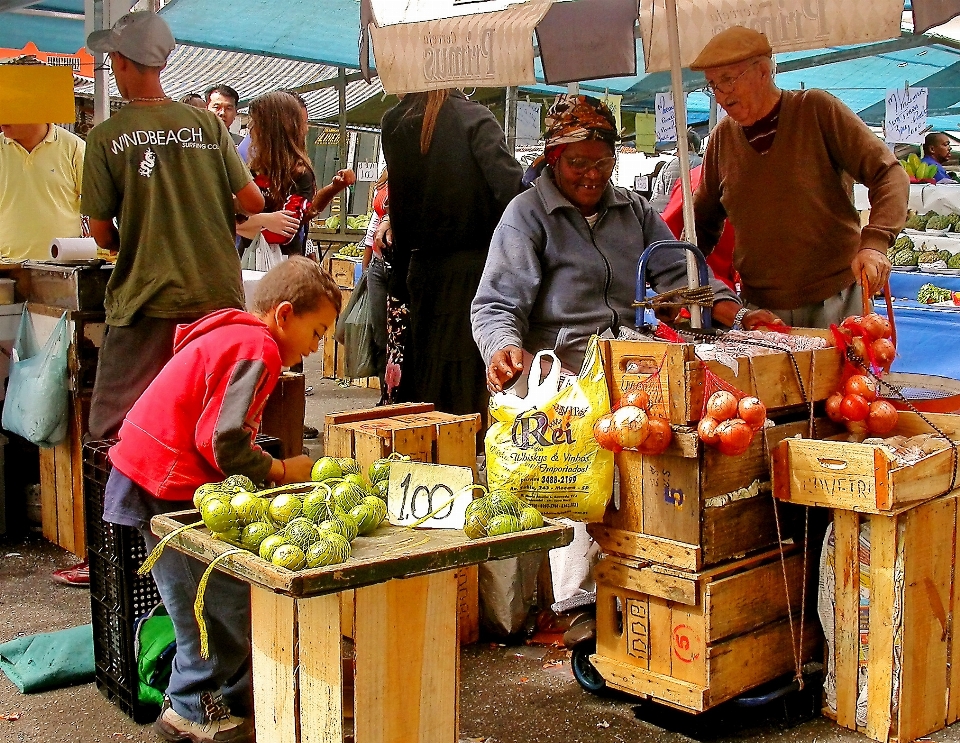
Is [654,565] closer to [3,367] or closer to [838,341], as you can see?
[838,341]

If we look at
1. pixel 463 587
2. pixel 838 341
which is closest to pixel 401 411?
pixel 463 587

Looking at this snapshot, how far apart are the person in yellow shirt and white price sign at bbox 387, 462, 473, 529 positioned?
4.07m

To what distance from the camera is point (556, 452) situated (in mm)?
3170

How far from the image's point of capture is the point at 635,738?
3.33 meters

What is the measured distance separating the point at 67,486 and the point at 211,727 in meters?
2.32

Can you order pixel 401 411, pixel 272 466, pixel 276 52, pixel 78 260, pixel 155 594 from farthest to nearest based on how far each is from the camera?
pixel 276 52 < pixel 78 260 < pixel 401 411 < pixel 155 594 < pixel 272 466

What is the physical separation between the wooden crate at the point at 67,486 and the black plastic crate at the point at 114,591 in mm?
1308

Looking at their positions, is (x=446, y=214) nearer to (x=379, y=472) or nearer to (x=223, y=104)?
(x=379, y=472)

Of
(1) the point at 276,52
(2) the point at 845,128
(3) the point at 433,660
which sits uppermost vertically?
(1) the point at 276,52

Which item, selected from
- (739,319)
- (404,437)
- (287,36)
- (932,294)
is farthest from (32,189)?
(287,36)

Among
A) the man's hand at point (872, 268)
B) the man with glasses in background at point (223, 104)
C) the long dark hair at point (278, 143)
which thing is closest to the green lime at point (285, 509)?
the man's hand at point (872, 268)

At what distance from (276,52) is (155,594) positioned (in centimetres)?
968

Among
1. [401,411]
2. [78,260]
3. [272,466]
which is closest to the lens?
[272,466]

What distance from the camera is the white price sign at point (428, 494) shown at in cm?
254
